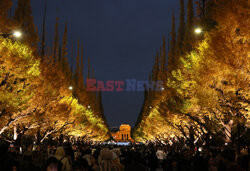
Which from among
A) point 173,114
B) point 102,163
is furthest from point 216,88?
point 173,114

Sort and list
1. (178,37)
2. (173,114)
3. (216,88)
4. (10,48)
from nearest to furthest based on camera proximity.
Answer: (216,88) → (10,48) → (173,114) → (178,37)

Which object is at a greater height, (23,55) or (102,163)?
(23,55)

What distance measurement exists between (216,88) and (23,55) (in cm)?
1281

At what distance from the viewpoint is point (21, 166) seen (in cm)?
833

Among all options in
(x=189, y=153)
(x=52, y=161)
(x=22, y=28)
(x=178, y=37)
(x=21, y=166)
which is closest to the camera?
(x=52, y=161)

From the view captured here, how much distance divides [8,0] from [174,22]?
30732 mm

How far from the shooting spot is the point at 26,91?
24.7 metres

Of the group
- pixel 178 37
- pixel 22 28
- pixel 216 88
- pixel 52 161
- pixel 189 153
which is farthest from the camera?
pixel 178 37

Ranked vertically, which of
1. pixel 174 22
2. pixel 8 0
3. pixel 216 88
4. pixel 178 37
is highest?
pixel 174 22

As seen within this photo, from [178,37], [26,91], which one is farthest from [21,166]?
[178,37]

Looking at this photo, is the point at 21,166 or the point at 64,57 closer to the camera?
the point at 21,166

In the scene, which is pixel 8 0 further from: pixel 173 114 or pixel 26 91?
pixel 173 114

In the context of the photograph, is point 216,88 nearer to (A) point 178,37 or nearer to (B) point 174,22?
(A) point 178,37

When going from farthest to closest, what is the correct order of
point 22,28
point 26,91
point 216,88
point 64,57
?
point 64,57 → point 22,28 → point 26,91 → point 216,88
